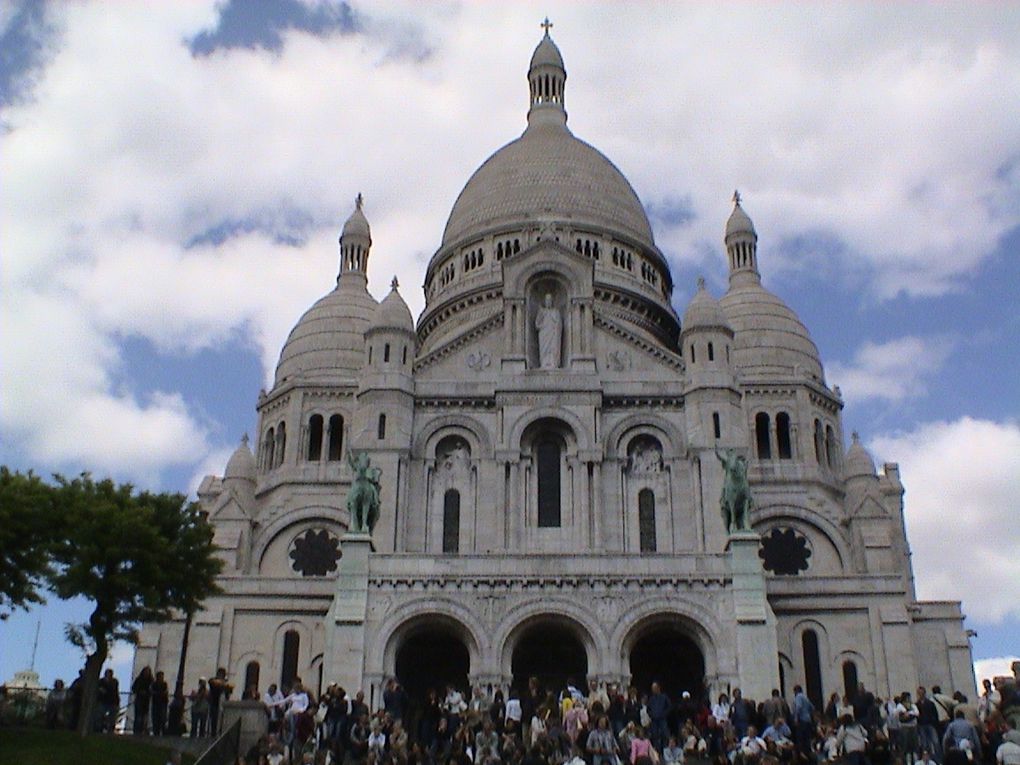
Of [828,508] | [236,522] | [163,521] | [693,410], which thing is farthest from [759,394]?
[163,521]

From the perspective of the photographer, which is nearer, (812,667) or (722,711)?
(722,711)

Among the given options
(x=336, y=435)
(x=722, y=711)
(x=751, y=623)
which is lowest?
(x=722, y=711)

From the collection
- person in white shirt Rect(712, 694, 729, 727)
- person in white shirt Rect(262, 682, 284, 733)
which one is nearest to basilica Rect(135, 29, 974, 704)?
person in white shirt Rect(712, 694, 729, 727)

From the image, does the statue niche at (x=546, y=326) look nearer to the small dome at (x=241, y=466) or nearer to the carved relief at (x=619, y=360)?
the carved relief at (x=619, y=360)

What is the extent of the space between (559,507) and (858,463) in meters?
16.9

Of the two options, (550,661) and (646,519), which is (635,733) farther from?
(646,519)

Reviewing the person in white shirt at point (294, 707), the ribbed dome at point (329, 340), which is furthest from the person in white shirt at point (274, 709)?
the ribbed dome at point (329, 340)

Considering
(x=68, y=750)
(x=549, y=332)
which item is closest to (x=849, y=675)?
(x=549, y=332)

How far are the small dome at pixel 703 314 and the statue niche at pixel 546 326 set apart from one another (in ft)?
16.7

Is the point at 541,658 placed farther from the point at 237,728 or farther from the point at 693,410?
the point at 237,728

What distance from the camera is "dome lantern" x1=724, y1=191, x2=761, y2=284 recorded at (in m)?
66.7

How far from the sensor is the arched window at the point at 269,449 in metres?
58.6

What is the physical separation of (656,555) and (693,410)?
8.55 meters

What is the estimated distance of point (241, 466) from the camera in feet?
185
